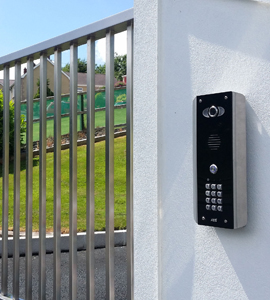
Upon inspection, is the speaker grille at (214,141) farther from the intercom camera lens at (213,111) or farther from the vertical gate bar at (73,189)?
the vertical gate bar at (73,189)

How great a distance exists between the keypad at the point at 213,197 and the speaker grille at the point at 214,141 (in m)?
0.14

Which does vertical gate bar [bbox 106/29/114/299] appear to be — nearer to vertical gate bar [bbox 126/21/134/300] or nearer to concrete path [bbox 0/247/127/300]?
vertical gate bar [bbox 126/21/134/300]

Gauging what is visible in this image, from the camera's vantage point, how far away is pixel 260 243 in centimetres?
136

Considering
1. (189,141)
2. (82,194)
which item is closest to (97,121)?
(82,194)

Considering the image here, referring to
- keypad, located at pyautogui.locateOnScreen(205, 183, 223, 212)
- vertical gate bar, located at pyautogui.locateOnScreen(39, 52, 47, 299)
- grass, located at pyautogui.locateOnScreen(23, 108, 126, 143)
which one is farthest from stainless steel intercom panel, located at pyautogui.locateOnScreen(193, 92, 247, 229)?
grass, located at pyautogui.locateOnScreen(23, 108, 126, 143)

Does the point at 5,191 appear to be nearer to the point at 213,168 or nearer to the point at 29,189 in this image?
the point at 29,189

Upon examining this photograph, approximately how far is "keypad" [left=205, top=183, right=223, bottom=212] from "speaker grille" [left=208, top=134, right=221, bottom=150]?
5.6 inches

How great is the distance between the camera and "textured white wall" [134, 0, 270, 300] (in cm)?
138

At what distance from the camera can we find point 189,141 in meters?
1.55

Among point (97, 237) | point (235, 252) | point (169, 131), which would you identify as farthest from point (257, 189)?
point (97, 237)

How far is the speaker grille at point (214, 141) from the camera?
1.37m

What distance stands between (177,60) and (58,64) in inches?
47.3

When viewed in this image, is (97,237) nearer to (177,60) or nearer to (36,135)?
(177,60)

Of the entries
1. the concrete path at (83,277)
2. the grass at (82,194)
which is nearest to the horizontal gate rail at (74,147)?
the concrete path at (83,277)
